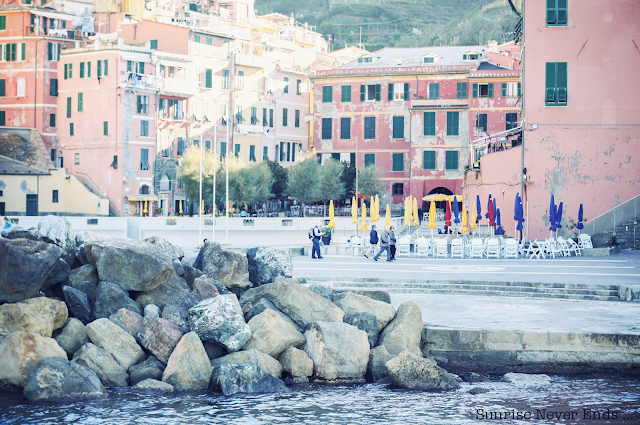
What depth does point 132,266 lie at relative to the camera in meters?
15.0

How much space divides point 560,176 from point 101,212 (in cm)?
3259

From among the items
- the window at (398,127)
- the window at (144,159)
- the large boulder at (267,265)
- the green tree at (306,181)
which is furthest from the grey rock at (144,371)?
the window at (398,127)

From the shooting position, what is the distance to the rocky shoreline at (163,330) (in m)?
12.8

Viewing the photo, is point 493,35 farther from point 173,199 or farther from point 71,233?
point 71,233

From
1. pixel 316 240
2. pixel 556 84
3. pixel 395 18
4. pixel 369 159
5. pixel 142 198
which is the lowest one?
pixel 316 240

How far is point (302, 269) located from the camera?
21.4m

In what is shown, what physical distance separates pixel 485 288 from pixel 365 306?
4331mm

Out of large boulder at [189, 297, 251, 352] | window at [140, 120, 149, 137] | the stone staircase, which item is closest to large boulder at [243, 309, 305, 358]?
large boulder at [189, 297, 251, 352]

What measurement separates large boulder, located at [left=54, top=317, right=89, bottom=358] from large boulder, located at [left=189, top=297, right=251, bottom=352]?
1.95 metres

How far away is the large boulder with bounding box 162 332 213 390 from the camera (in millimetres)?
13016

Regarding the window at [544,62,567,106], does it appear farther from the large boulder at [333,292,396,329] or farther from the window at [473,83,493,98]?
the window at [473,83,493,98]

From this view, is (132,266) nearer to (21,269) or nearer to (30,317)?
(21,269)

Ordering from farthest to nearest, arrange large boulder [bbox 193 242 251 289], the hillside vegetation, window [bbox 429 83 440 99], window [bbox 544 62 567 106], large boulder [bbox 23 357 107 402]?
1. the hillside vegetation
2. window [bbox 429 83 440 99]
3. window [bbox 544 62 567 106]
4. large boulder [bbox 193 242 251 289]
5. large boulder [bbox 23 357 107 402]

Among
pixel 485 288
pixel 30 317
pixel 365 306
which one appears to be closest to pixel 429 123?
pixel 485 288
